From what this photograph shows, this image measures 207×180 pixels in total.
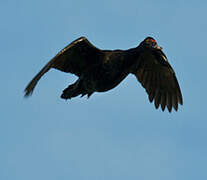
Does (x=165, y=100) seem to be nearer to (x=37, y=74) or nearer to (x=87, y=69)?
(x=87, y=69)

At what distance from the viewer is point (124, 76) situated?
1028 centimetres

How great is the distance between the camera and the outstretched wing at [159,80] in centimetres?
1141

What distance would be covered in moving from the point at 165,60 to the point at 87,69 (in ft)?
5.98

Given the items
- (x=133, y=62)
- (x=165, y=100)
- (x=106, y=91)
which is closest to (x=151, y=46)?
(x=133, y=62)

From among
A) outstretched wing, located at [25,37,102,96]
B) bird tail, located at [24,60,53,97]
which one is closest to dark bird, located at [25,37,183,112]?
outstretched wing, located at [25,37,102,96]

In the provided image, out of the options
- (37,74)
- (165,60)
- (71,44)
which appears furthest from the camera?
(165,60)

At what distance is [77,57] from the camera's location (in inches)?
412

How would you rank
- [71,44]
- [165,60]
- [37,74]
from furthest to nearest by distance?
[165,60] < [71,44] < [37,74]

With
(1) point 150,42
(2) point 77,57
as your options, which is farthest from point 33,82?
(1) point 150,42

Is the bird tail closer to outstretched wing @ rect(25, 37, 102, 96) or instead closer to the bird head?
outstretched wing @ rect(25, 37, 102, 96)

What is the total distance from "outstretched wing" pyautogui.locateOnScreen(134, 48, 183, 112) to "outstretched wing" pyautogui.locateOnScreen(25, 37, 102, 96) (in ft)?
3.79

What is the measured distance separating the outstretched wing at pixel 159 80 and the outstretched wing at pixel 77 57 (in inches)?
45.4

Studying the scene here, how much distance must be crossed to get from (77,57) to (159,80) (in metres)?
2.20

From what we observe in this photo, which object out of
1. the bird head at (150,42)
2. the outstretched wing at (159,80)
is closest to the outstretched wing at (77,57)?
the bird head at (150,42)
